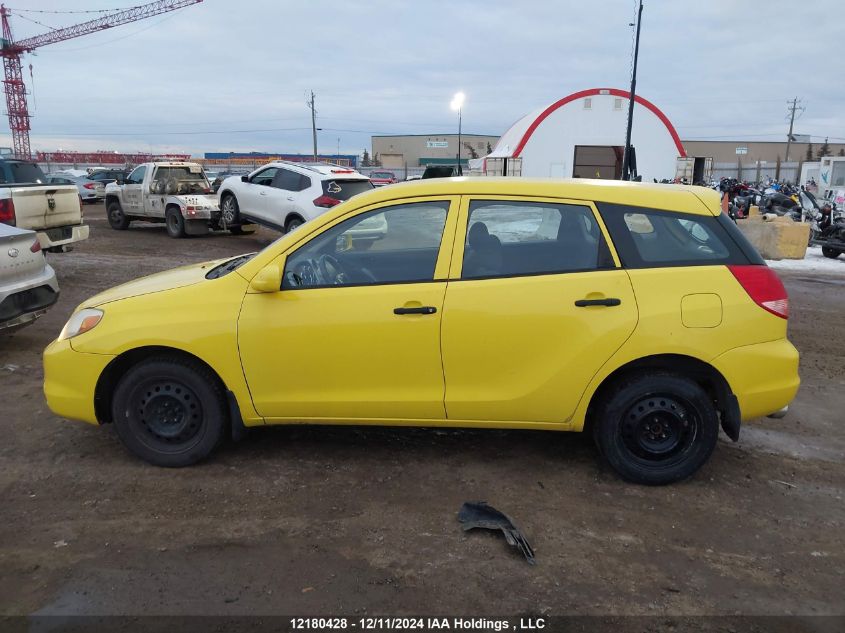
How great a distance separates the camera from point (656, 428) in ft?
12.0

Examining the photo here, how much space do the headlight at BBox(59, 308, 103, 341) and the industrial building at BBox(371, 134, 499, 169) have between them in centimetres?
7917

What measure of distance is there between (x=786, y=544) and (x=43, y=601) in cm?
351

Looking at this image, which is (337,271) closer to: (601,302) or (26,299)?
(601,302)

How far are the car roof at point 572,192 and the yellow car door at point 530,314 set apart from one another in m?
0.06

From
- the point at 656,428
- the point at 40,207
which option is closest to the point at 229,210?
the point at 40,207

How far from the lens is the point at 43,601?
8.96 feet

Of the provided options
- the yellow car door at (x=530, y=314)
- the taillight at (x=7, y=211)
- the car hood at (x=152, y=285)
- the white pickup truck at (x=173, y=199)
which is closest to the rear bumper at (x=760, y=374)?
the yellow car door at (x=530, y=314)

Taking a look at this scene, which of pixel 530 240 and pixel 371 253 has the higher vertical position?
pixel 530 240

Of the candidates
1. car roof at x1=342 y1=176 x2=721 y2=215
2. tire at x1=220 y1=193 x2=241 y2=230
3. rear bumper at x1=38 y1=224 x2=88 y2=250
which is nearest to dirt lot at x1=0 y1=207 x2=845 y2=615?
car roof at x1=342 y1=176 x2=721 y2=215

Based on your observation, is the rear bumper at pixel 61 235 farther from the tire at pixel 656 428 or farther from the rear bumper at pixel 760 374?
the rear bumper at pixel 760 374

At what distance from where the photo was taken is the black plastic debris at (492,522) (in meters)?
3.12

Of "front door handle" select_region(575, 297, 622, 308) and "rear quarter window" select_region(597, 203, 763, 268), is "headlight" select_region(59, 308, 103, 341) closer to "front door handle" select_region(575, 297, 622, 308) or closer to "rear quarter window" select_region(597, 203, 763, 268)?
"front door handle" select_region(575, 297, 622, 308)

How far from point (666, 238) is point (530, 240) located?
775mm

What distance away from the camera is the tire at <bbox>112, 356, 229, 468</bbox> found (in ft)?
12.4
